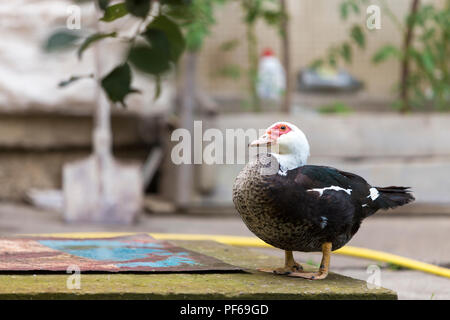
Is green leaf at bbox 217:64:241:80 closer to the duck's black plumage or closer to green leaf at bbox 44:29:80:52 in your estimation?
the duck's black plumage

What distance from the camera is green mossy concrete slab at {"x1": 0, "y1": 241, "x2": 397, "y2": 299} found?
5.33ft

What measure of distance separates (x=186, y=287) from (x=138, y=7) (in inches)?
41.8

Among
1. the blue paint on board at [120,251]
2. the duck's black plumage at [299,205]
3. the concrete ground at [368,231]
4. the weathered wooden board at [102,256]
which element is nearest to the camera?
the duck's black plumage at [299,205]

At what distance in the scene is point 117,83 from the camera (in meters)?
0.86

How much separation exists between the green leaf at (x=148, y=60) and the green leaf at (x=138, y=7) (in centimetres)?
3

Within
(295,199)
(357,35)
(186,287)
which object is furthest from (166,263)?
(357,35)

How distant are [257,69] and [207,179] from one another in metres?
1.20

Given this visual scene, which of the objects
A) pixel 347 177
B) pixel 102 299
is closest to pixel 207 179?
pixel 347 177

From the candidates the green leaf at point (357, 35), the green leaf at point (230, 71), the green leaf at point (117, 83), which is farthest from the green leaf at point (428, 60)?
the green leaf at point (117, 83)

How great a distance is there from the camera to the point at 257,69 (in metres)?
5.99

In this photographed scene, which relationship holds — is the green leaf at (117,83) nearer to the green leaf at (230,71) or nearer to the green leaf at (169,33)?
the green leaf at (169,33)

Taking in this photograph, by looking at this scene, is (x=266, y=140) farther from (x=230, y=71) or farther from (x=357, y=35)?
(x=230, y=71)

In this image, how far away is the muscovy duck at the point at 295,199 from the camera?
1830mm

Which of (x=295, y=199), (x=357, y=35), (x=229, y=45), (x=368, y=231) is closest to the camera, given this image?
(x=295, y=199)
